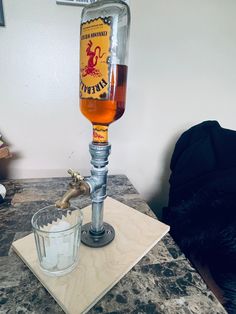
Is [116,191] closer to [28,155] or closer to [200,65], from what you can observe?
[28,155]

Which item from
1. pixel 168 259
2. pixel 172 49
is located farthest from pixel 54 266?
pixel 172 49

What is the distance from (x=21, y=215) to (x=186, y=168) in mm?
576

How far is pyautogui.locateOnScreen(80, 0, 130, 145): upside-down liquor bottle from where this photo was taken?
0.38 m

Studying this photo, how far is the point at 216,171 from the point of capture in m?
0.73

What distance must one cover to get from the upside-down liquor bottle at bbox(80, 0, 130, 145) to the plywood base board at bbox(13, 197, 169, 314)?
28 centimetres

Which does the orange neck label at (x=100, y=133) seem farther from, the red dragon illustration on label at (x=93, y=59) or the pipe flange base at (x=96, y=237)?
the pipe flange base at (x=96, y=237)

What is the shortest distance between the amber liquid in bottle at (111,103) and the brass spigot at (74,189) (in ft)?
0.39

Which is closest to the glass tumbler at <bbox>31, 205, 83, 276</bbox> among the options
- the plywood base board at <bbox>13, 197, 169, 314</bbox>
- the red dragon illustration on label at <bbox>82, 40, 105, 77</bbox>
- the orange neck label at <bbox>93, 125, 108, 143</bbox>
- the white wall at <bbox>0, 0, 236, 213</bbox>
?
the plywood base board at <bbox>13, 197, 169, 314</bbox>

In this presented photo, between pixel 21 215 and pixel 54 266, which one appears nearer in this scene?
pixel 54 266

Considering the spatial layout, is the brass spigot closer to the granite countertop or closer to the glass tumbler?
the glass tumbler

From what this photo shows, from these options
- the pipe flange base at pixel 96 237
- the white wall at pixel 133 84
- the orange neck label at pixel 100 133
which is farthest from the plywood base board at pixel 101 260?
the white wall at pixel 133 84

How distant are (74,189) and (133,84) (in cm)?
56

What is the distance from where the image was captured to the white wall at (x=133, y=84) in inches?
28.2

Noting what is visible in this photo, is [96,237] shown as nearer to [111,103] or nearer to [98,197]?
[98,197]
